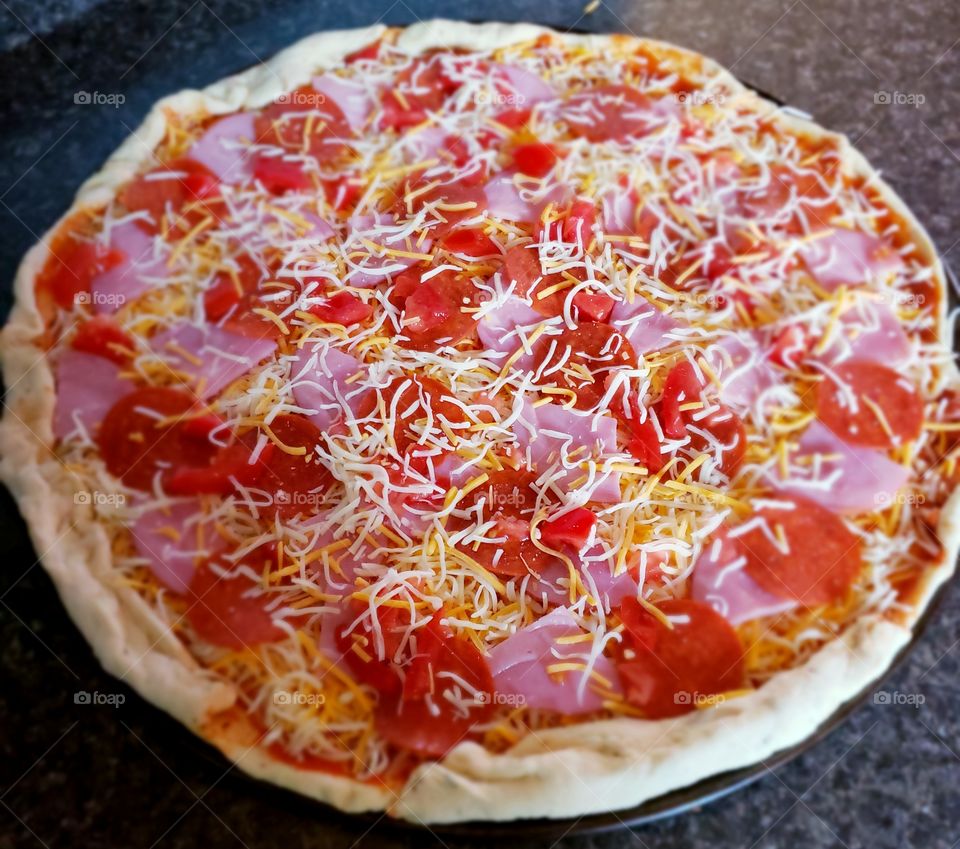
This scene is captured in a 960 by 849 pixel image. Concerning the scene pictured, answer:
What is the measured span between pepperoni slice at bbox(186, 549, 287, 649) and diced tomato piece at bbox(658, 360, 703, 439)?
74cm

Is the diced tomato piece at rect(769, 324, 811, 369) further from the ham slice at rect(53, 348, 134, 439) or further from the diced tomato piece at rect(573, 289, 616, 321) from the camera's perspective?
the ham slice at rect(53, 348, 134, 439)

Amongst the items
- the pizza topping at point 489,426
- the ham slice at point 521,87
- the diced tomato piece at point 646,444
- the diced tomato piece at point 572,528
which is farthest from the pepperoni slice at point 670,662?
the ham slice at point 521,87

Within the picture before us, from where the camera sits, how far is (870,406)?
179 centimetres

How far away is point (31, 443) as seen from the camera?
172 centimetres

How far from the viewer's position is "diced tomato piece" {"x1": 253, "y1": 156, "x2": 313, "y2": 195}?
2039 millimetres

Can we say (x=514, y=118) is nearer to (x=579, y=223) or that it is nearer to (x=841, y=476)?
(x=579, y=223)

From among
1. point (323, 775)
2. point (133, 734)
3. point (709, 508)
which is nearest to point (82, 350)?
point (133, 734)

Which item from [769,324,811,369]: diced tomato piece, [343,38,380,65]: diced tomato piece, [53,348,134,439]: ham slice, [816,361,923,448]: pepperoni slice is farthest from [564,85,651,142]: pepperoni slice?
[53,348,134,439]: ham slice

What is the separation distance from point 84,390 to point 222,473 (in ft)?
1.37

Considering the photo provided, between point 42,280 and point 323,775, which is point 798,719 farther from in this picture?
point 42,280

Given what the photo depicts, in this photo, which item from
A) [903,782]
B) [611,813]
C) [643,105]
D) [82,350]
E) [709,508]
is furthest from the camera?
[643,105]

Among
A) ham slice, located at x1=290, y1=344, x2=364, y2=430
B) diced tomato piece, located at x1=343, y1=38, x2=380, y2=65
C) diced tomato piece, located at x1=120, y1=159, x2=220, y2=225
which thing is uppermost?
diced tomato piece, located at x1=343, y1=38, x2=380, y2=65

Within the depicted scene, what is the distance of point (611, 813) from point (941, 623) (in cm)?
92

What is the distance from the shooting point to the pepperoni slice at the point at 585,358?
1.57 metres
